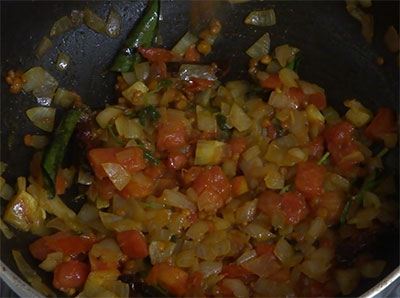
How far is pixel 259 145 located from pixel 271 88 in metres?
0.18

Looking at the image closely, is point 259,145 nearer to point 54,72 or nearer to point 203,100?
point 203,100

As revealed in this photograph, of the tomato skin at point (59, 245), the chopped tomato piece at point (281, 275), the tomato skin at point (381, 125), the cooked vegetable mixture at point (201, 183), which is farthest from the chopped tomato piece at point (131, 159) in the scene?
the tomato skin at point (381, 125)

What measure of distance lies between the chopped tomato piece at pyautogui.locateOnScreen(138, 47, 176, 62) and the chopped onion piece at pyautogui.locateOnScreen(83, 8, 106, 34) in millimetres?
123

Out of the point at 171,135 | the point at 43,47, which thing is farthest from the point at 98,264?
the point at 43,47

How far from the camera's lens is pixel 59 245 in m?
2.06

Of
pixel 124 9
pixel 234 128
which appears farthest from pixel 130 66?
pixel 234 128

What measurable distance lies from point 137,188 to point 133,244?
0.51ft

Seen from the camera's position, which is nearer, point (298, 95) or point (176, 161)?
point (176, 161)

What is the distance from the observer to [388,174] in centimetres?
223

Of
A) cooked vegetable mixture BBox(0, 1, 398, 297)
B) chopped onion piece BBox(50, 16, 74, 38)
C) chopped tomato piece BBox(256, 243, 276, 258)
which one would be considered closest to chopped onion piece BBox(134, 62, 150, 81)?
cooked vegetable mixture BBox(0, 1, 398, 297)

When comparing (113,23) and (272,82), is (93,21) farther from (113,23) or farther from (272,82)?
(272,82)

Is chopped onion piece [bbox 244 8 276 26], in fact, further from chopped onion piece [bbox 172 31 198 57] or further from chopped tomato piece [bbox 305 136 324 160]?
chopped tomato piece [bbox 305 136 324 160]

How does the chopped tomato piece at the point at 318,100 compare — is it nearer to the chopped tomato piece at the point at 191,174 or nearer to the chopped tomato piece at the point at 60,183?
the chopped tomato piece at the point at 191,174

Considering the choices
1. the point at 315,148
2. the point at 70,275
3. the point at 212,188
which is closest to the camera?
the point at 70,275
